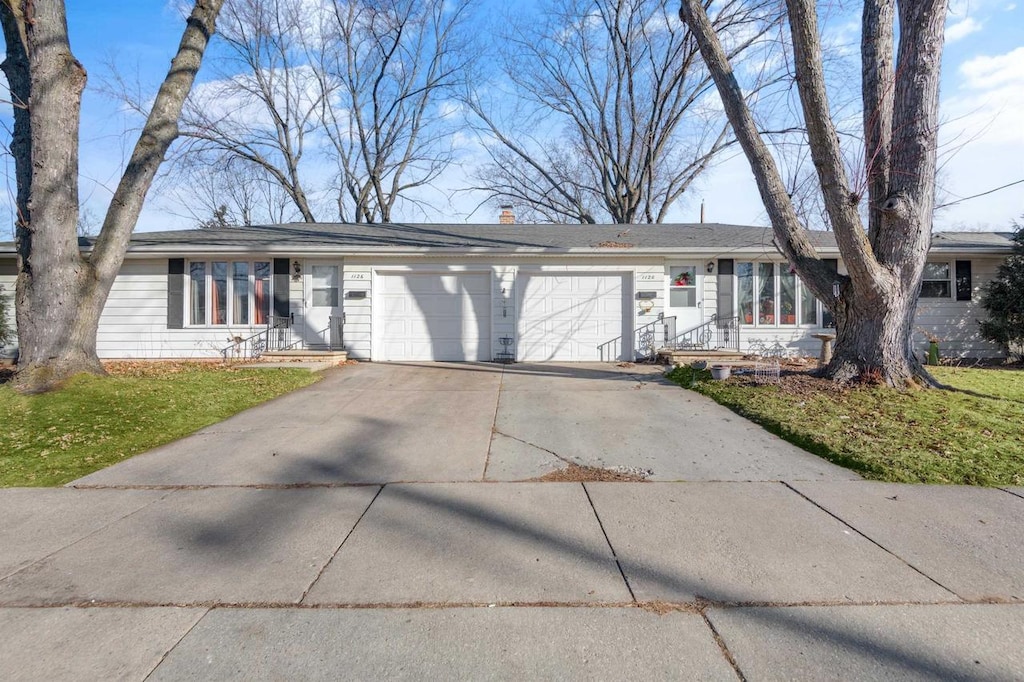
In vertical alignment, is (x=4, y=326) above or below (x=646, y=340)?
above

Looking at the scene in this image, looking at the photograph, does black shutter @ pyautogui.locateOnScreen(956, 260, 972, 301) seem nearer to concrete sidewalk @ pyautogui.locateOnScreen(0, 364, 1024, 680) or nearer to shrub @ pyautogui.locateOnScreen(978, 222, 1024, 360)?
shrub @ pyautogui.locateOnScreen(978, 222, 1024, 360)

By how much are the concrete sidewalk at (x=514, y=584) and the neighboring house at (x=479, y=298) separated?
820 cm

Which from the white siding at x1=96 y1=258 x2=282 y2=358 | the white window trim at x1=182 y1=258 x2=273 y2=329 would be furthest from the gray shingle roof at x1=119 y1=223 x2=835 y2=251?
the white siding at x1=96 y1=258 x2=282 y2=358

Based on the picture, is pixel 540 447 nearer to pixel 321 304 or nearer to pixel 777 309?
pixel 321 304

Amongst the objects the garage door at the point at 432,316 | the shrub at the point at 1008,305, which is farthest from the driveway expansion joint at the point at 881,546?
the shrub at the point at 1008,305

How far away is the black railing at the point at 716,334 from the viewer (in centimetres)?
1230

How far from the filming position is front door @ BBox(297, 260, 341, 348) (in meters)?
12.3

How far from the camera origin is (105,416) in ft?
20.6

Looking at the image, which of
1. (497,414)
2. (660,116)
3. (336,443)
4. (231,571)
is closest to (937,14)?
(497,414)

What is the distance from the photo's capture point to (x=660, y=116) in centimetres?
2297

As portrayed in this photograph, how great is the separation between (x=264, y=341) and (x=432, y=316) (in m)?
3.84

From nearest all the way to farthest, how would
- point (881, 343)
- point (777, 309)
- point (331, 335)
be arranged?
point (881, 343) → point (331, 335) → point (777, 309)

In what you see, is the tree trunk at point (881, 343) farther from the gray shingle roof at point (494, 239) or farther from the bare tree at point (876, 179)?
the gray shingle roof at point (494, 239)

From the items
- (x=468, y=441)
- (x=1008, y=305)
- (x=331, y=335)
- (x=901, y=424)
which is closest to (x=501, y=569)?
(x=468, y=441)
